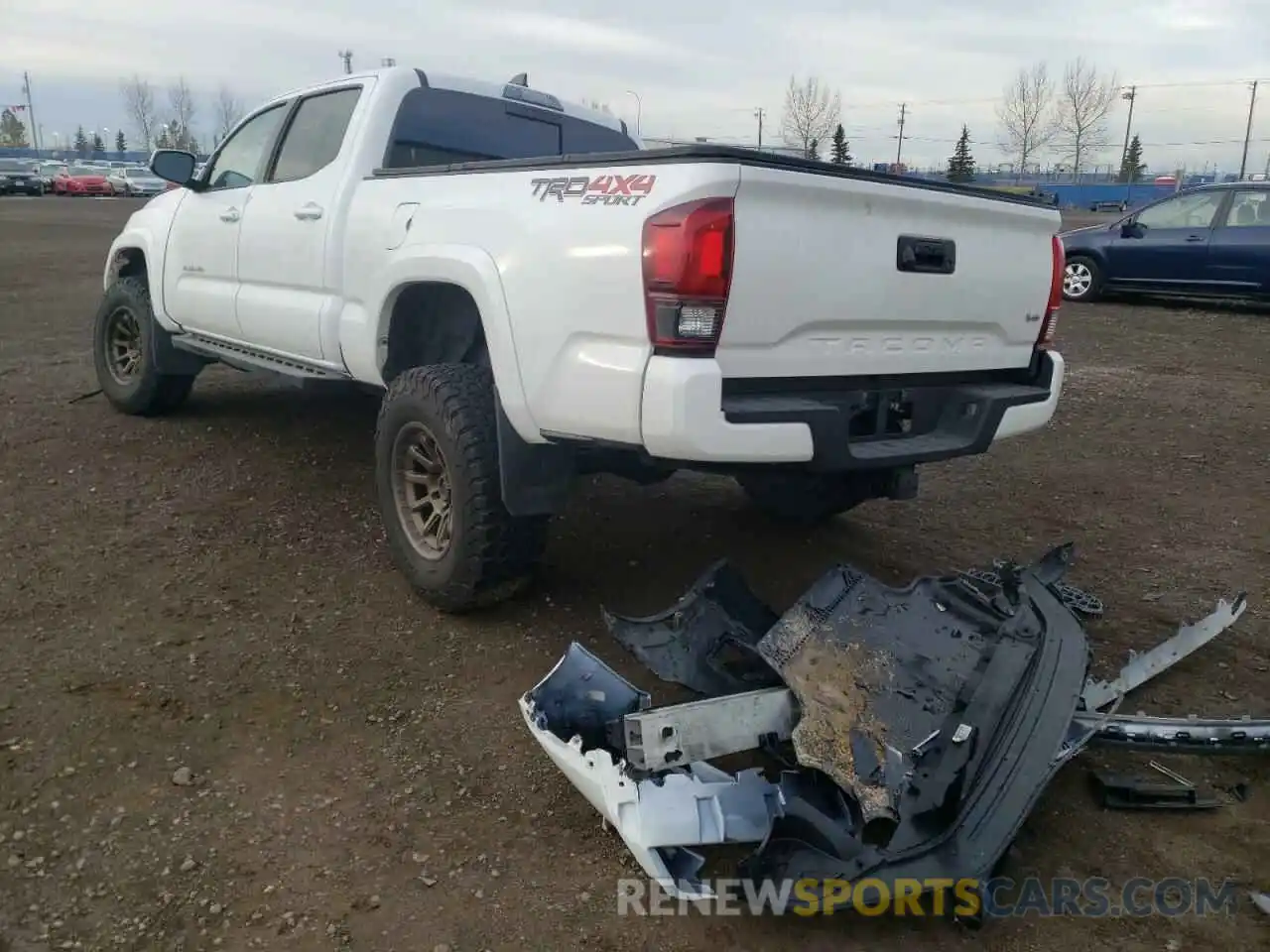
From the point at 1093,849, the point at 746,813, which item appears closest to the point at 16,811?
the point at 746,813

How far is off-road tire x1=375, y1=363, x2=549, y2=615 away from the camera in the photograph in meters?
3.65

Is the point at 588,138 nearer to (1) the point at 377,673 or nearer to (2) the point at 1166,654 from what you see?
(1) the point at 377,673

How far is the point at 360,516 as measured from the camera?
4992 millimetres

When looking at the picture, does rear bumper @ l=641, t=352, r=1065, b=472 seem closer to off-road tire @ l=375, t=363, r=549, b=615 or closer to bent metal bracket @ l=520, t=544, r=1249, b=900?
bent metal bracket @ l=520, t=544, r=1249, b=900

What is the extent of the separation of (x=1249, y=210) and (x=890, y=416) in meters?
11.0

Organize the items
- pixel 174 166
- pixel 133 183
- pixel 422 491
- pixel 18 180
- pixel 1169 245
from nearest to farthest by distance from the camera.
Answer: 1. pixel 422 491
2. pixel 174 166
3. pixel 1169 245
4. pixel 18 180
5. pixel 133 183

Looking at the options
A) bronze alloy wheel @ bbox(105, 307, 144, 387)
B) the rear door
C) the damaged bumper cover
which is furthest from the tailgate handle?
Answer: the rear door

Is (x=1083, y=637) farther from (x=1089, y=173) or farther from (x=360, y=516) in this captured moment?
(x=1089, y=173)

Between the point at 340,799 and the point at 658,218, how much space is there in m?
1.85

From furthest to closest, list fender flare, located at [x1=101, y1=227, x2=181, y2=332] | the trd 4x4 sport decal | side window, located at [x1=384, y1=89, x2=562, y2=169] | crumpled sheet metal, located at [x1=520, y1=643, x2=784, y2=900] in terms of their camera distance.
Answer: fender flare, located at [x1=101, y1=227, x2=181, y2=332]
side window, located at [x1=384, y1=89, x2=562, y2=169]
the trd 4x4 sport decal
crumpled sheet metal, located at [x1=520, y1=643, x2=784, y2=900]

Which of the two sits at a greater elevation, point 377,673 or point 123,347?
point 123,347

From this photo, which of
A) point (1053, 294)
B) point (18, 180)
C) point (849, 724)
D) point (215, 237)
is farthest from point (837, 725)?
point (18, 180)

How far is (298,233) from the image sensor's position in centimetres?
470

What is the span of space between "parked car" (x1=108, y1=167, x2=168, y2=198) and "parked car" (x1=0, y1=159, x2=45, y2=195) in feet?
9.31
